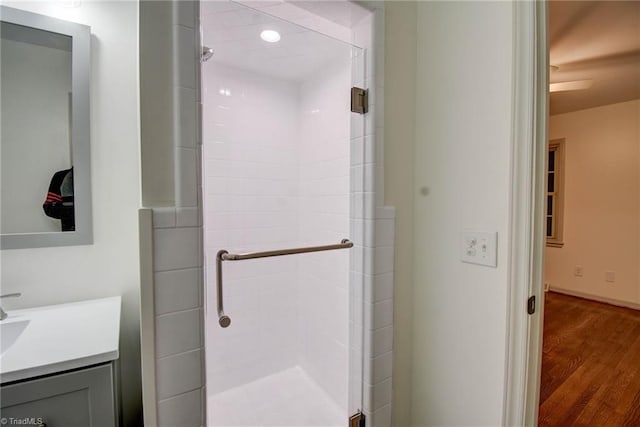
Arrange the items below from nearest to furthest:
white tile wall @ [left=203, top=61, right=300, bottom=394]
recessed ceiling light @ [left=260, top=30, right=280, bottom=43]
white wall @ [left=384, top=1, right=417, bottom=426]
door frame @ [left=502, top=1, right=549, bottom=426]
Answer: door frame @ [left=502, top=1, right=549, bottom=426], white wall @ [left=384, top=1, right=417, bottom=426], recessed ceiling light @ [left=260, top=30, right=280, bottom=43], white tile wall @ [left=203, top=61, right=300, bottom=394]

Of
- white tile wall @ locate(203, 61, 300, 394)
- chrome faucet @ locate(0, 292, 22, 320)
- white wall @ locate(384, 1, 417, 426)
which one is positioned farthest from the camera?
white tile wall @ locate(203, 61, 300, 394)

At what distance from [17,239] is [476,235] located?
170 centimetres

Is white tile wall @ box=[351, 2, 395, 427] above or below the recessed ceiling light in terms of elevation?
below

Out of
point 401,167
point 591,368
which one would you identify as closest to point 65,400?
point 401,167

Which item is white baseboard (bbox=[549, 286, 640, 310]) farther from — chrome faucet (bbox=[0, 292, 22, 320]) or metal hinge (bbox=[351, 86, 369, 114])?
chrome faucet (bbox=[0, 292, 22, 320])

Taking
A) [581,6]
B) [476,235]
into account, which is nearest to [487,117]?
[476,235]

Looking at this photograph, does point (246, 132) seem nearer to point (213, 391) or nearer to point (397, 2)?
point (397, 2)

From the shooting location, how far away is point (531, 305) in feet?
3.04

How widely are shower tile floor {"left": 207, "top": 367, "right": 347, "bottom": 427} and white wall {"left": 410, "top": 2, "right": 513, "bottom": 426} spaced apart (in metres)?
0.72

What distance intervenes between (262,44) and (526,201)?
156 cm

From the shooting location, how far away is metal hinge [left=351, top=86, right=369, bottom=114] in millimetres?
1146

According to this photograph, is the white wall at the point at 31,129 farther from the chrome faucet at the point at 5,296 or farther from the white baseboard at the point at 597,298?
the white baseboard at the point at 597,298

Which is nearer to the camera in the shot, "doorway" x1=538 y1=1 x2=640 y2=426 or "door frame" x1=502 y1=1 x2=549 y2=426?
"door frame" x1=502 y1=1 x2=549 y2=426

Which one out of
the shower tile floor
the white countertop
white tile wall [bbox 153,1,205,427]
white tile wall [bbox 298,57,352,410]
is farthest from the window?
the white countertop
